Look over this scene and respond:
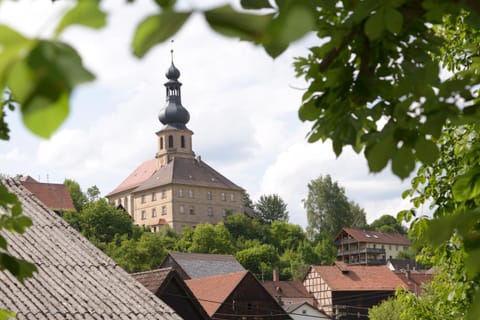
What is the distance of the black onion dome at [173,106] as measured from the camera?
366 ft

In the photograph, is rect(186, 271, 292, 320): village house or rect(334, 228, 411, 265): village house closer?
rect(186, 271, 292, 320): village house

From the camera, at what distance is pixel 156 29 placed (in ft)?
3.46

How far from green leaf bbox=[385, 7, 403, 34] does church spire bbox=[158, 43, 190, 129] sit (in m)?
110

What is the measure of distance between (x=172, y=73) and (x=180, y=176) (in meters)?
15.4

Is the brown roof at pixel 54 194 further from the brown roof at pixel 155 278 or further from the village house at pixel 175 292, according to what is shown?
Result: the brown roof at pixel 155 278

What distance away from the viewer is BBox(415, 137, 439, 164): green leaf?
6.03 feet

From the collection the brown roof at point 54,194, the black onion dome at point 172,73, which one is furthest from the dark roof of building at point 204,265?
the black onion dome at point 172,73

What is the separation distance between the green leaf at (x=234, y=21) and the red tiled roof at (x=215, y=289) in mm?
40437

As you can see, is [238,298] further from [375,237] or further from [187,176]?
[187,176]

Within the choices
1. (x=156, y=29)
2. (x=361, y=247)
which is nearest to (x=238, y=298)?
(x=156, y=29)

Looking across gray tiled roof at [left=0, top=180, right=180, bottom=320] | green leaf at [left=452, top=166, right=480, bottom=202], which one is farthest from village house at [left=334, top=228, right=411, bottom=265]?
green leaf at [left=452, top=166, right=480, bottom=202]

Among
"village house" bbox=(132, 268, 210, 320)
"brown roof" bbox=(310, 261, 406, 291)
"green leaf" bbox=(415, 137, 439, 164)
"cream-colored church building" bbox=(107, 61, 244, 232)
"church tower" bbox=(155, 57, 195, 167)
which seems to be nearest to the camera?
"green leaf" bbox=(415, 137, 439, 164)

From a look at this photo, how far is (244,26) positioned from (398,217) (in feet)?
19.1

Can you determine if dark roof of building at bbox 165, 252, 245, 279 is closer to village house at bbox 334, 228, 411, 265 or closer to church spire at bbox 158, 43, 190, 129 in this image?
village house at bbox 334, 228, 411, 265
